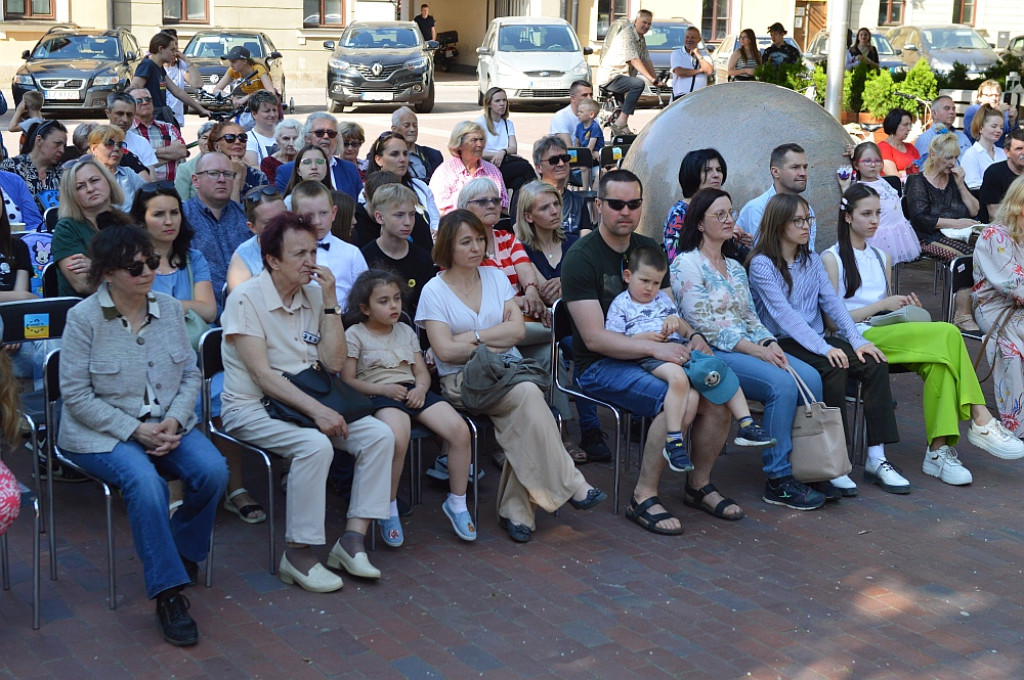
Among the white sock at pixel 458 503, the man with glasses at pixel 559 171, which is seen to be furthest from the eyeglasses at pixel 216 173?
the man with glasses at pixel 559 171

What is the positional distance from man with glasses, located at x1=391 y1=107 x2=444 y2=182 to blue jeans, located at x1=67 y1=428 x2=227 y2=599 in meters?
5.00

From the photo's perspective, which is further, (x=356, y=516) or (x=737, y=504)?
(x=737, y=504)

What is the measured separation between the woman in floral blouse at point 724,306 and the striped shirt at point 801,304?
171mm

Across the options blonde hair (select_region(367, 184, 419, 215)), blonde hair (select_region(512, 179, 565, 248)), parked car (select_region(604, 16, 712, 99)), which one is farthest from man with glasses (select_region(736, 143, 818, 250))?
parked car (select_region(604, 16, 712, 99))

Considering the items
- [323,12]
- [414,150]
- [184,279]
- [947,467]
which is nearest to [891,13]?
[323,12]

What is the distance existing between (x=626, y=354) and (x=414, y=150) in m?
Answer: 4.49

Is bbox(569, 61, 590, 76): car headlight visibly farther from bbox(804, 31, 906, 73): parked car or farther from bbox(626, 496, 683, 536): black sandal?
bbox(626, 496, 683, 536): black sandal

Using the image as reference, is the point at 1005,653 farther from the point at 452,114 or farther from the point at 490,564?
the point at 452,114

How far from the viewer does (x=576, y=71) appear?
84.2 feet

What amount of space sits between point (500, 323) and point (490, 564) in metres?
1.31

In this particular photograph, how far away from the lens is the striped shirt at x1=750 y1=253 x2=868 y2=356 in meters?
6.59

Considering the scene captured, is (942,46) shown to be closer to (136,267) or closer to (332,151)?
(332,151)

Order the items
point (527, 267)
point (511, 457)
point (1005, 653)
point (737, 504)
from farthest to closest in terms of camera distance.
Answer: point (527, 267) → point (737, 504) → point (511, 457) → point (1005, 653)

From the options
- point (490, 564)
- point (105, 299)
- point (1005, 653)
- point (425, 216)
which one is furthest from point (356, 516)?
point (425, 216)
